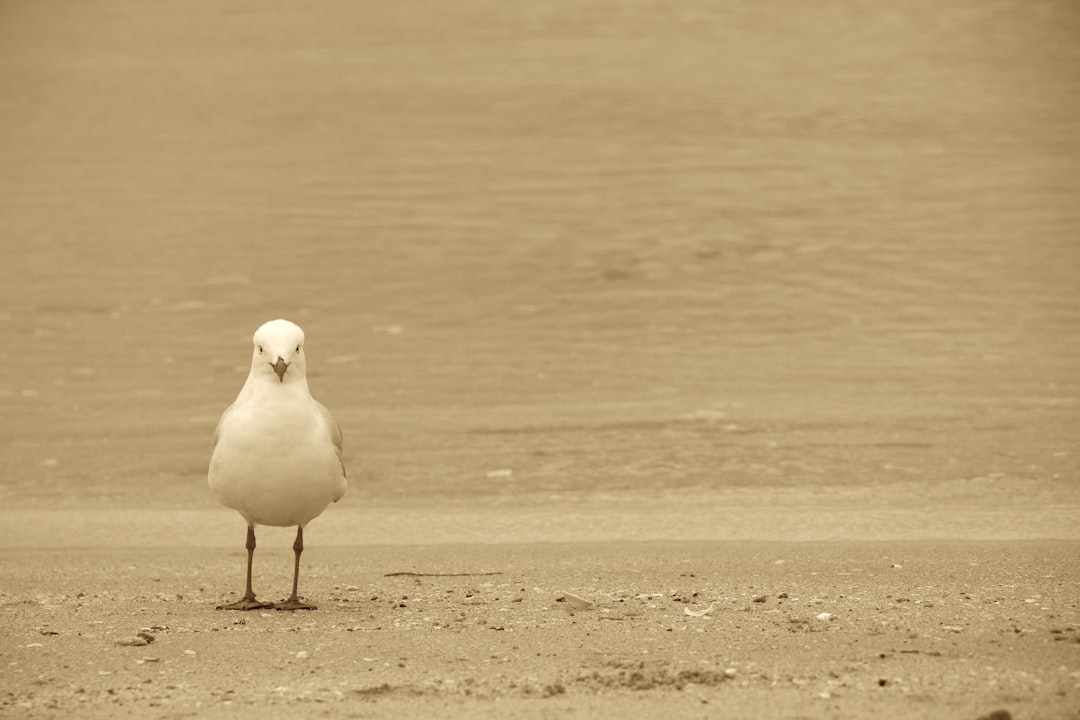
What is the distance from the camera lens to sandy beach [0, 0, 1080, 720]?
4.60 metres

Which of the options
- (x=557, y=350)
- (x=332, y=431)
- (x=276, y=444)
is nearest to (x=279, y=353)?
(x=276, y=444)

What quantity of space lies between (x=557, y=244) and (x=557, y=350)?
2166 millimetres

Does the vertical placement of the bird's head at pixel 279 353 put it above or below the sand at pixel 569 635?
above

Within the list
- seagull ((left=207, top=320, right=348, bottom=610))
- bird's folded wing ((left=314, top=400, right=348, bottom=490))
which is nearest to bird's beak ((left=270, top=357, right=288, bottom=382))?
seagull ((left=207, top=320, right=348, bottom=610))

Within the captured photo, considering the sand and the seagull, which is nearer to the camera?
the sand

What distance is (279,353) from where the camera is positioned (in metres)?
5.16

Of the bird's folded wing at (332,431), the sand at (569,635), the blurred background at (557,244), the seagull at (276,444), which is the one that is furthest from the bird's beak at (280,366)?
the blurred background at (557,244)

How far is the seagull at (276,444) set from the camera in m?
5.17

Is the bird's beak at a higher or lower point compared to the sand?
higher

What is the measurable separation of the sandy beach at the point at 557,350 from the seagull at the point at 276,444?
0.38m

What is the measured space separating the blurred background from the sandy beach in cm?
5

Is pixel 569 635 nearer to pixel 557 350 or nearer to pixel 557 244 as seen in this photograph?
pixel 557 350

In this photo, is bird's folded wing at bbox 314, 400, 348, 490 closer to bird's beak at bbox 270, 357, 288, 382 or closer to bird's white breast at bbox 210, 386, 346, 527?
bird's white breast at bbox 210, 386, 346, 527

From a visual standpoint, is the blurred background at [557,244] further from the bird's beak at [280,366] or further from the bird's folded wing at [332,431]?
the bird's beak at [280,366]
